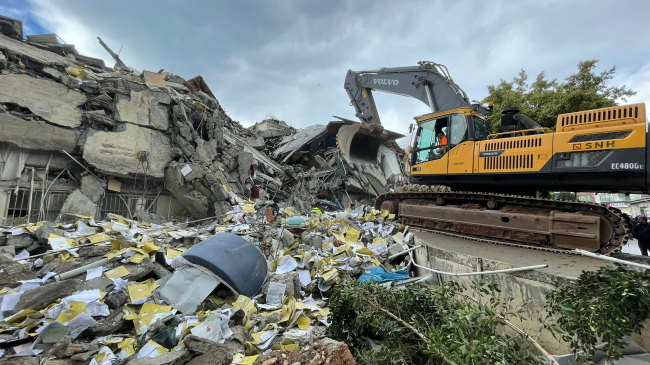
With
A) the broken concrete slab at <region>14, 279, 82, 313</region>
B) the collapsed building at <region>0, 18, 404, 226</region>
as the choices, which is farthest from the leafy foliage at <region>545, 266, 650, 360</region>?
the collapsed building at <region>0, 18, 404, 226</region>

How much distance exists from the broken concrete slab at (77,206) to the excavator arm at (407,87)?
26.1ft

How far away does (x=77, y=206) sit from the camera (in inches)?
282

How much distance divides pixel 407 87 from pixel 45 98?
9098 mm

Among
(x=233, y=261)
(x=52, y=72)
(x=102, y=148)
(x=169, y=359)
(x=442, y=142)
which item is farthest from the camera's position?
(x=102, y=148)

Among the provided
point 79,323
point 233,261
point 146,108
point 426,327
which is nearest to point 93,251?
point 79,323

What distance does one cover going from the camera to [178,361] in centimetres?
238

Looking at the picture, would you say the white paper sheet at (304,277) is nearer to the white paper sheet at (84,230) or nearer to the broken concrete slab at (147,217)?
the white paper sheet at (84,230)

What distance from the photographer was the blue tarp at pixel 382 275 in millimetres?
4236

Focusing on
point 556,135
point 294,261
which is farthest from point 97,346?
point 556,135

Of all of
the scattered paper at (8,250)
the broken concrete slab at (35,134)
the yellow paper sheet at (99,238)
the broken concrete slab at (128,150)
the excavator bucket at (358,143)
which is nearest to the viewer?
the scattered paper at (8,250)

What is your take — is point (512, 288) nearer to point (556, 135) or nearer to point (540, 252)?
point (540, 252)

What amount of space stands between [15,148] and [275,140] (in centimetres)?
1034

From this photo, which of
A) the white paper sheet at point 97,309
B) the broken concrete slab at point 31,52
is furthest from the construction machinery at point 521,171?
the broken concrete slab at point 31,52

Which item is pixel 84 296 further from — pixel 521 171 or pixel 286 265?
pixel 521 171
